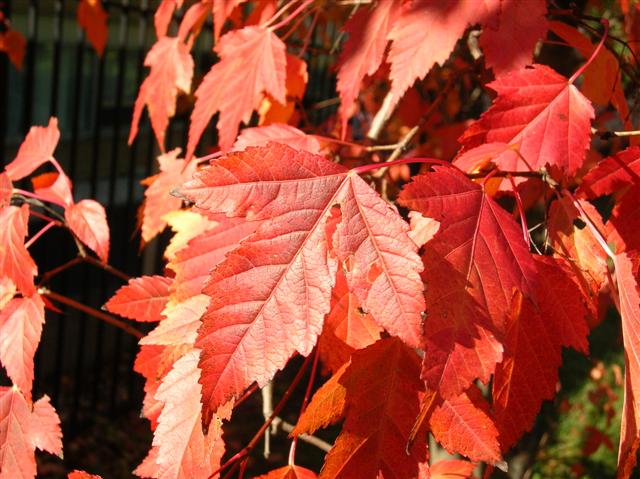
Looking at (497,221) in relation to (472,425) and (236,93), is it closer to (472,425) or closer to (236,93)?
(472,425)

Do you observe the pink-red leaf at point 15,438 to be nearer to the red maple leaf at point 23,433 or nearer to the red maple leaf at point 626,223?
the red maple leaf at point 23,433

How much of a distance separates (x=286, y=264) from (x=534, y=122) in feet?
1.20

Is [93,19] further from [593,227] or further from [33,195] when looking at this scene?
[593,227]

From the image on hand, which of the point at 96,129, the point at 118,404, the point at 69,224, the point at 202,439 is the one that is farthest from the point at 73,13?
the point at 202,439

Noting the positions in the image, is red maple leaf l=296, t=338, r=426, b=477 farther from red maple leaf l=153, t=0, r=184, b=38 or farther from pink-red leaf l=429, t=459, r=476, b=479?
red maple leaf l=153, t=0, r=184, b=38

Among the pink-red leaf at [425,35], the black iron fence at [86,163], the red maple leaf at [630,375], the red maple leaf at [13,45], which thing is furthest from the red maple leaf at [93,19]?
the red maple leaf at [630,375]

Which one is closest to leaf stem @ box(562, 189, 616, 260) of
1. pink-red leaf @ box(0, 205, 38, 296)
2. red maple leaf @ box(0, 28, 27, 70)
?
pink-red leaf @ box(0, 205, 38, 296)

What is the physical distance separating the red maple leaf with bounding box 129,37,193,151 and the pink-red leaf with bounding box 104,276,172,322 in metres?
0.34

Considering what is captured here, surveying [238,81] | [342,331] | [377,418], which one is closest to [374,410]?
[377,418]

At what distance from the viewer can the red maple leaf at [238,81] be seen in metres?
1.06

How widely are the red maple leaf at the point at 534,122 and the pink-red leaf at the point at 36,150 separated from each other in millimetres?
637

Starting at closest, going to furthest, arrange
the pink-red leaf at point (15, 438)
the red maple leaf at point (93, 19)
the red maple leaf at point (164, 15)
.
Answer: the pink-red leaf at point (15, 438)
the red maple leaf at point (164, 15)
the red maple leaf at point (93, 19)

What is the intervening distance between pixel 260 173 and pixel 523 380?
0.30m

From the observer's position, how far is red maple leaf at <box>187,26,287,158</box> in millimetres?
1064
